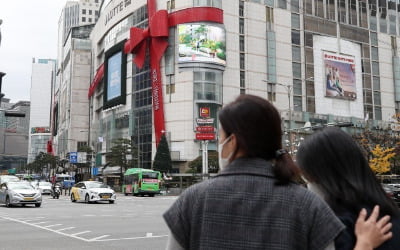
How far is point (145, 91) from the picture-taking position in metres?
68.6

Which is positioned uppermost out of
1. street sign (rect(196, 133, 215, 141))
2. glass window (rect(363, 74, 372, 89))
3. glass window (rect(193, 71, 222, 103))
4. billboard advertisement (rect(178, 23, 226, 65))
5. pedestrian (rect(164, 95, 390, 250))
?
billboard advertisement (rect(178, 23, 226, 65))

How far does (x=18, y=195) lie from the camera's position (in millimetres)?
22891

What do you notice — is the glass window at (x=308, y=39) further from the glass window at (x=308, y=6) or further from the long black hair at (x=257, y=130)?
the long black hair at (x=257, y=130)

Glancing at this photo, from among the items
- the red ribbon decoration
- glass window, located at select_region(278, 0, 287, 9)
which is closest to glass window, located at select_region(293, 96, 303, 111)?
glass window, located at select_region(278, 0, 287, 9)

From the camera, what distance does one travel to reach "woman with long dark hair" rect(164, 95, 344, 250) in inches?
79.6

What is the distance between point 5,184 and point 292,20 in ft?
190

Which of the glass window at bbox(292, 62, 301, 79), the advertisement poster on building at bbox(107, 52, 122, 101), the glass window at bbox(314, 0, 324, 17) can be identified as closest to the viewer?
the glass window at bbox(292, 62, 301, 79)

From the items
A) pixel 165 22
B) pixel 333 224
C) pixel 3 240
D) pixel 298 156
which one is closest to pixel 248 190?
pixel 333 224

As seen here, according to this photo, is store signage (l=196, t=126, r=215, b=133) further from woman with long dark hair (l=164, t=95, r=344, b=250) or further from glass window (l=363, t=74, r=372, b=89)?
woman with long dark hair (l=164, t=95, r=344, b=250)

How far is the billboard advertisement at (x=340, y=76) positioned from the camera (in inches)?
2876

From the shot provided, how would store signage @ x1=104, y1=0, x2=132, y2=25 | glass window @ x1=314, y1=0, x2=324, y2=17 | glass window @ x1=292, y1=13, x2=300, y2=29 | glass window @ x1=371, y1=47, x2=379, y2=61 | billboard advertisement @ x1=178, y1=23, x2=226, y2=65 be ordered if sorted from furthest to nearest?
1. glass window @ x1=371, y1=47, x2=379, y2=61
2. store signage @ x1=104, y1=0, x2=132, y2=25
3. glass window @ x1=314, y1=0, x2=324, y2=17
4. glass window @ x1=292, y1=13, x2=300, y2=29
5. billboard advertisement @ x1=178, y1=23, x2=226, y2=65

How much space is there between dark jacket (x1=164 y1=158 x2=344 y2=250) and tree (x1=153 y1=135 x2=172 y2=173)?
57.0 meters

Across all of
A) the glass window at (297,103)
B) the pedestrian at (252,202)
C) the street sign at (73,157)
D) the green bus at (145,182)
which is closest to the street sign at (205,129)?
the green bus at (145,182)

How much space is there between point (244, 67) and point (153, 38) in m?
13.8
